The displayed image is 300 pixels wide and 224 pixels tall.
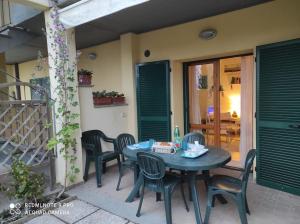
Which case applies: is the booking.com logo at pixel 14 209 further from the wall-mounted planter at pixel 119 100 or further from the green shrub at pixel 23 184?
the wall-mounted planter at pixel 119 100

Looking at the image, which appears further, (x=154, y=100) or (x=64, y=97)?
(x=154, y=100)

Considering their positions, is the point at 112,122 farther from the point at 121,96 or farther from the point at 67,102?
the point at 67,102

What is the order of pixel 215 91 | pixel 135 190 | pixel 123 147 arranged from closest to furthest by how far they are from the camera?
pixel 135 190, pixel 123 147, pixel 215 91

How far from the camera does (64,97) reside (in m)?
3.27

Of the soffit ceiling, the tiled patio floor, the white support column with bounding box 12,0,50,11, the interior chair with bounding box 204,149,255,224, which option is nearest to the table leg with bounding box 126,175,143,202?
the tiled patio floor

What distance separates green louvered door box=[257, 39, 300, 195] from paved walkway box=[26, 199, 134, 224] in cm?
214

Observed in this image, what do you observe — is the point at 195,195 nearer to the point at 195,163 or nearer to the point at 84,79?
the point at 195,163

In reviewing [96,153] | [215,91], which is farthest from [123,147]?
[215,91]

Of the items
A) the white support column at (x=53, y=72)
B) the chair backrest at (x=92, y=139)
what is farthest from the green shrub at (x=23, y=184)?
the chair backrest at (x=92, y=139)

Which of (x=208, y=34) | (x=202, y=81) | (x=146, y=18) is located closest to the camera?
(x=208, y=34)

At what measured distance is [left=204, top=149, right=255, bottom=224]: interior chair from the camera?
7.22ft

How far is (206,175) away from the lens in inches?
111

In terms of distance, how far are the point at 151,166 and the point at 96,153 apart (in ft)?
4.85

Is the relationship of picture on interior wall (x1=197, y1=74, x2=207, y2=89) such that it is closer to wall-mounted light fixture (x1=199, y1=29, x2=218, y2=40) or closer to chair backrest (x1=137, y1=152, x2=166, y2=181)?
wall-mounted light fixture (x1=199, y1=29, x2=218, y2=40)
